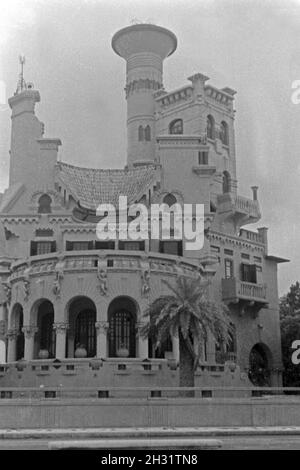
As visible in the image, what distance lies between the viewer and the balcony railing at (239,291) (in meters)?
50.1

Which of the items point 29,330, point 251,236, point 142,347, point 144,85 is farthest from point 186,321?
point 144,85

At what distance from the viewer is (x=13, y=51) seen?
30812mm

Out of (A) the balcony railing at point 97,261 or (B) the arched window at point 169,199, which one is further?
(B) the arched window at point 169,199

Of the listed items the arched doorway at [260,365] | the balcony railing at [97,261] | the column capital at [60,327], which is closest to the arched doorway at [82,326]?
the column capital at [60,327]

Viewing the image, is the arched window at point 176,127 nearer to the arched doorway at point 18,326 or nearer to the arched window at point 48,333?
the arched window at point 48,333

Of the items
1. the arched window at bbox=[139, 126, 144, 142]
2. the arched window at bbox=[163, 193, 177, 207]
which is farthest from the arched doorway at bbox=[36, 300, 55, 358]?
the arched window at bbox=[139, 126, 144, 142]

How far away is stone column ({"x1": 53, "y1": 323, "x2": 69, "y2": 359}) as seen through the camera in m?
37.3

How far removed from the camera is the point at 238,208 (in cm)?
5394

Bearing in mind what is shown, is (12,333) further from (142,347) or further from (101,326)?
(142,347)

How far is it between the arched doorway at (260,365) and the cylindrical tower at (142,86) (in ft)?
60.9

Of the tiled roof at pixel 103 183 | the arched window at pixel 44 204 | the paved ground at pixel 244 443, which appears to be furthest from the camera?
the tiled roof at pixel 103 183

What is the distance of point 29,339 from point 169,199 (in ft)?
51.1

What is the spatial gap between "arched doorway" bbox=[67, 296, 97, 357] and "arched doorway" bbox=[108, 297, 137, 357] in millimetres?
1032
